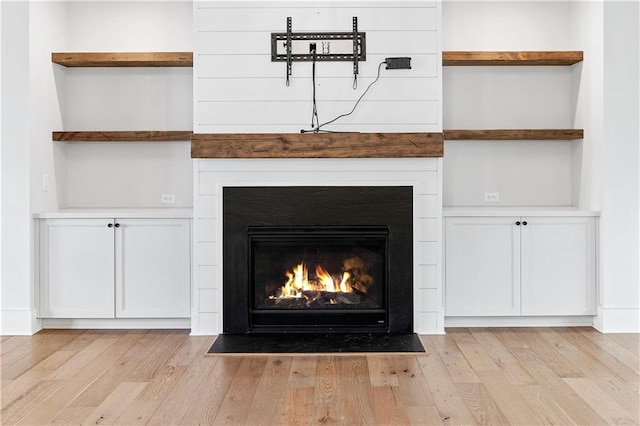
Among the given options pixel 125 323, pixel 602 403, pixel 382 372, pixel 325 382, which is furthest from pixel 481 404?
pixel 125 323

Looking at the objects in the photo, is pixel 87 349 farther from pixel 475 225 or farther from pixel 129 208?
pixel 475 225

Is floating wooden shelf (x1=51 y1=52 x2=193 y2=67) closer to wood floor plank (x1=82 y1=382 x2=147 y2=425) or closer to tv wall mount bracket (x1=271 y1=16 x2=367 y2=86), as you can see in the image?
tv wall mount bracket (x1=271 y1=16 x2=367 y2=86)

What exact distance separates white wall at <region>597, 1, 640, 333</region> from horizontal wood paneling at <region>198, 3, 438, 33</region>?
49.2 inches

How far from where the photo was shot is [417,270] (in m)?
4.39

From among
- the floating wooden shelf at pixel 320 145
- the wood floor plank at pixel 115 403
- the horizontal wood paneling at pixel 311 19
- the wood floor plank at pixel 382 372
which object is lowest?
the wood floor plank at pixel 115 403

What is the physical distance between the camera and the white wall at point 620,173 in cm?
441

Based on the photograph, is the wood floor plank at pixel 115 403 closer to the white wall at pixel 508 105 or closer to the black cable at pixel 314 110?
the black cable at pixel 314 110

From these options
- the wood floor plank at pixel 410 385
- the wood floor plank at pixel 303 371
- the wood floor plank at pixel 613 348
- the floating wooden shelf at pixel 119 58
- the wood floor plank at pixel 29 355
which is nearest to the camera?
the wood floor plank at pixel 410 385

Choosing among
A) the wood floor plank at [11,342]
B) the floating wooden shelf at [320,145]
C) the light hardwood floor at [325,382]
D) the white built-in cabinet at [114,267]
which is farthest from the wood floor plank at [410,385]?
the wood floor plank at [11,342]

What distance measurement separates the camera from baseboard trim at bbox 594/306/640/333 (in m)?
4.43

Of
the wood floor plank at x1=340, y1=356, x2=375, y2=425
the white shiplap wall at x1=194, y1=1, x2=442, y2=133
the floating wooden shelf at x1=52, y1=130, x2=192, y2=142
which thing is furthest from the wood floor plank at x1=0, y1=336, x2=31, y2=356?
the wood floor plank at x1=340, y1=356, x2=375, y2=425

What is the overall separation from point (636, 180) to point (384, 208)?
5.68ft

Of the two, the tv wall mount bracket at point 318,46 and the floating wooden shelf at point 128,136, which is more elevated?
the tv wall mount bracket at point 318,46

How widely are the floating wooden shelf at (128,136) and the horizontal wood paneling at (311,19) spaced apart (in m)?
0.82
